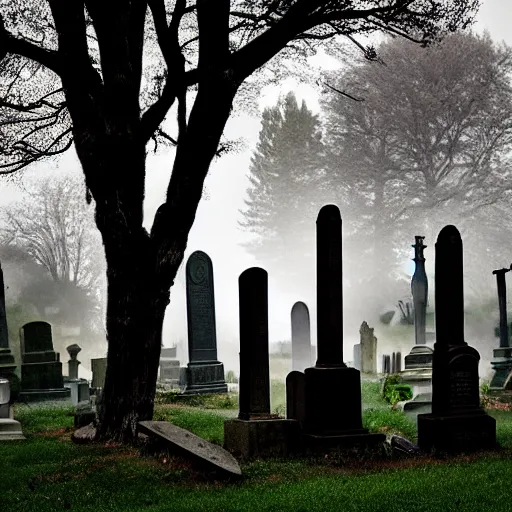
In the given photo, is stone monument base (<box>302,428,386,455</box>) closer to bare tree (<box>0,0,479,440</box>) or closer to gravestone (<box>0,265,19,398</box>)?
bare tree (<box>0,0,479,440</box>)

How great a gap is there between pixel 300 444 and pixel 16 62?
10.4 m

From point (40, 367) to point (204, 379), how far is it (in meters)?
3.93

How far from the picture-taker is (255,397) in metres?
9.10

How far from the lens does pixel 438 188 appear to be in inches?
1366

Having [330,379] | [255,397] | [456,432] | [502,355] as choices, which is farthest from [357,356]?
[255,397]

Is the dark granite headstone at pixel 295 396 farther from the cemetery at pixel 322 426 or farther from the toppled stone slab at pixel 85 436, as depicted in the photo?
the toppled stone slab at pixel 85 436

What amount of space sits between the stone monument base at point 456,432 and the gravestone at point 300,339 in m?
10.6

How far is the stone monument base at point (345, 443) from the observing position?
890 centimetres

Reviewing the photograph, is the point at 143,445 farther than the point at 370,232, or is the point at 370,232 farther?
the point at 370,232

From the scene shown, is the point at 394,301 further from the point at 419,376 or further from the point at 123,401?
the point at 123,401

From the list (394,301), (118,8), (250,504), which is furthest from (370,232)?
(250,504)

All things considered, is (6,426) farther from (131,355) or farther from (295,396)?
(295,396)

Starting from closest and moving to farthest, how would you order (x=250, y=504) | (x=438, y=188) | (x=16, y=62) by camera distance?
(x=250, y=504) < (x=16, y=62) < (x=438, y=188)

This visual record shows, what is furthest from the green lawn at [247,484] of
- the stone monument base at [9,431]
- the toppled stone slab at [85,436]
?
the stone monument base at [9,431]
